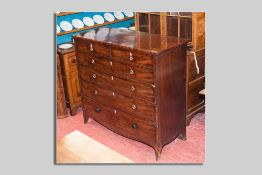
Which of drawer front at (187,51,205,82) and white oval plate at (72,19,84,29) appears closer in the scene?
drawer front at (187,51,205,82)

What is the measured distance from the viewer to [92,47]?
3432mm

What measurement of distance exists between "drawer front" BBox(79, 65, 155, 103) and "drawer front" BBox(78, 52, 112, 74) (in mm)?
56

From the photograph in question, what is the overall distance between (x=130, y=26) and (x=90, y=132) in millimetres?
1364

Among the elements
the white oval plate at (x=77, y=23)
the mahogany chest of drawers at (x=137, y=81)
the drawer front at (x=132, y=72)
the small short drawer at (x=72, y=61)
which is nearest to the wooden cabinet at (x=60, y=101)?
the small short drawer at (x=72, y=61)

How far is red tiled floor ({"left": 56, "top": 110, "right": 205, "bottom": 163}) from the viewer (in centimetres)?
334

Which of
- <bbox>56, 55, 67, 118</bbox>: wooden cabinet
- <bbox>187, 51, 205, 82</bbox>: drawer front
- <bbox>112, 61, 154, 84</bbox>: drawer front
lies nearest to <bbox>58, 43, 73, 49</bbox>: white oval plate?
<bbox>56, 55, 67, 118</bbox>: wooden cabinet

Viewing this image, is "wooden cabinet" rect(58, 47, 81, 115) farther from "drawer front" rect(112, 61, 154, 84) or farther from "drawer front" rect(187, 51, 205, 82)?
"drawer front" rect(187, 51, 205, 82)

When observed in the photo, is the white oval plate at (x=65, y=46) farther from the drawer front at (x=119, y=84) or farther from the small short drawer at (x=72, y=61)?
the drawer front at (x=119, y=84)

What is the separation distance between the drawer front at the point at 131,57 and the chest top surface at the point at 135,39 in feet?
0.17

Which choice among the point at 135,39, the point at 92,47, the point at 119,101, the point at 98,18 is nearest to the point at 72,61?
the point at 98,18

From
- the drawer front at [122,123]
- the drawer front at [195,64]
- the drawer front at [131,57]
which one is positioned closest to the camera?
the drawer front at [131,57]

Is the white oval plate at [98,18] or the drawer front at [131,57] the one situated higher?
the white oval plate at [98,18]

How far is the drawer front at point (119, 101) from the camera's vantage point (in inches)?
123

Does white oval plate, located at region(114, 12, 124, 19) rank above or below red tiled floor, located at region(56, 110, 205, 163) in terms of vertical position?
above
